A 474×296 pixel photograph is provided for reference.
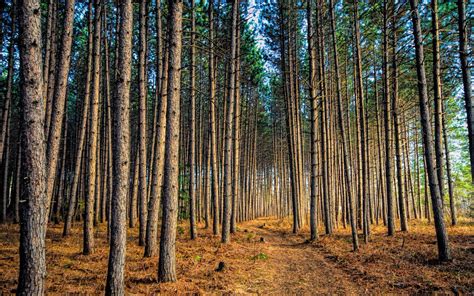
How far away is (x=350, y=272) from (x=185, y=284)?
4.76 metres

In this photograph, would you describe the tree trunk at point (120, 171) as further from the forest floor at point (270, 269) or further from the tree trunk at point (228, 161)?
the tree trunk at point (228, 161)

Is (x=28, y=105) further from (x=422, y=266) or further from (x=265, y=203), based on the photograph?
(x=265, y=203)

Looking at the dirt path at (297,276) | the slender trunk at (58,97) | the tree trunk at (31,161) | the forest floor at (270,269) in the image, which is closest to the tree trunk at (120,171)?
the forest floor at (270,269)

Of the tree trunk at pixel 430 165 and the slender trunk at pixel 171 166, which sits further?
the tree trunk at pixel 430 165

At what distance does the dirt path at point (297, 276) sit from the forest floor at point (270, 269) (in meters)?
0.02

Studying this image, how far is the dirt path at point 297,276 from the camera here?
6.50 meters

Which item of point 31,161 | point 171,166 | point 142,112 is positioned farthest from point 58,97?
point 31,161

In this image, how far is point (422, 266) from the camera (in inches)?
307

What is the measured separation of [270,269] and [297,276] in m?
0.96

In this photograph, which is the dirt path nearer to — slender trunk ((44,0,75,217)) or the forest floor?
the forest floor

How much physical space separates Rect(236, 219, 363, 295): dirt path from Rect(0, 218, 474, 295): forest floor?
0.02 meters

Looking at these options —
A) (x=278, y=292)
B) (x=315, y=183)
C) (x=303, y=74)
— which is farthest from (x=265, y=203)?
(x=278, y=292)

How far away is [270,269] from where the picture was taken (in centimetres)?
841

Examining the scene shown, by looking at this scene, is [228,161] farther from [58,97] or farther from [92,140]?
[58,97]
